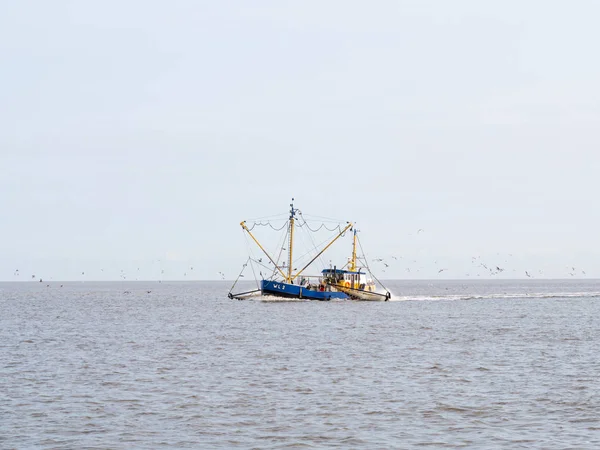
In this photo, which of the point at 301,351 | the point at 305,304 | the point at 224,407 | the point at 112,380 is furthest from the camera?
the point at 305,304

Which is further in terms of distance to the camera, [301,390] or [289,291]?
[289,291]

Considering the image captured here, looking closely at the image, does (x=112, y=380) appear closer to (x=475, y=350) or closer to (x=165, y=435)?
(x=165, y=435)

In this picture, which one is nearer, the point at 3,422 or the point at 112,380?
the point at 3,422

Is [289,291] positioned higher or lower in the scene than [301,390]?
higher

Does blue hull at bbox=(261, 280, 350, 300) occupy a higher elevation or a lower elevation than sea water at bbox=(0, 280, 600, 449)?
higher

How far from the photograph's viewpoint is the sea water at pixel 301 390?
87.2 feet

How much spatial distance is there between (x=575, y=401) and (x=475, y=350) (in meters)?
20.1

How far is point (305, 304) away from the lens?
119 m

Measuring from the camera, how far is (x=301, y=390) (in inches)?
1398

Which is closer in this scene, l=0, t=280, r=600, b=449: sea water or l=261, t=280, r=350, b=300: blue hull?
l=0, t=280, r=600, b=449: sea water

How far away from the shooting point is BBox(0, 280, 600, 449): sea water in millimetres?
26578

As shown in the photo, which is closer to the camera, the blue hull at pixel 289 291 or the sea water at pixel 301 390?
the sea water at pixel 301 390

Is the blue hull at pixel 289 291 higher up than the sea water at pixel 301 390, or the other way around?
the blue hull at pixel 289 291

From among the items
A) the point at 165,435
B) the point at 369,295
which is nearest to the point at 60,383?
the point at 165,435
